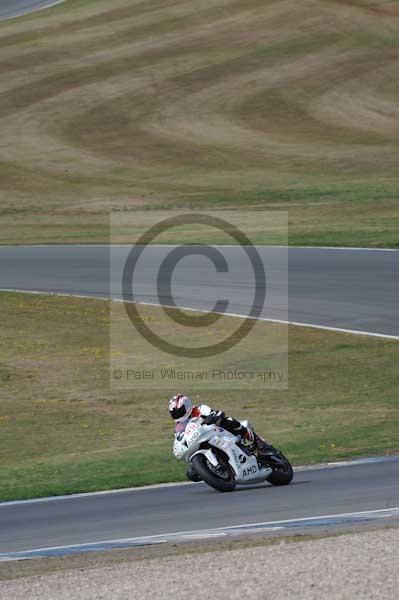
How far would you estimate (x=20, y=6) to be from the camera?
3248 inches

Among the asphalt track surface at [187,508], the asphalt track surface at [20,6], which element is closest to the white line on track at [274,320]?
the asphalt track surface at [187,508]

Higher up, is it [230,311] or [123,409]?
[123,409]

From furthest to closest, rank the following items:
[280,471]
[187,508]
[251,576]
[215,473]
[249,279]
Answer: [249,279] → [280,471] → [215,473] → [187,508] → [251,576]

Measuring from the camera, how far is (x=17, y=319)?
95.7ft

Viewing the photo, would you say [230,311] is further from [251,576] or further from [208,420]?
[251,576]

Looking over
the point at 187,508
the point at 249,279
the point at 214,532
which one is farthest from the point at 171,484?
the point at 249,279

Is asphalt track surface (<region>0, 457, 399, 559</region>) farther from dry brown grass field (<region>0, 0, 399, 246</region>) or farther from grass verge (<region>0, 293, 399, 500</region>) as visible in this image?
dry brown grass field (<region>0, 0, 399, 246</region>)

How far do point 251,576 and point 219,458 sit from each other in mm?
4698

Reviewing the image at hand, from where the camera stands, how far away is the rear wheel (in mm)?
15219

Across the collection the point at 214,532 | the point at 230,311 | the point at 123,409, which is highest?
the point at 214,532

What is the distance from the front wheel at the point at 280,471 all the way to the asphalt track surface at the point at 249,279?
10.9 m

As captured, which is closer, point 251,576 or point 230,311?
point 251,576

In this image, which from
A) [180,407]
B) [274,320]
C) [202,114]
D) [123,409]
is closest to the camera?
[180,407]

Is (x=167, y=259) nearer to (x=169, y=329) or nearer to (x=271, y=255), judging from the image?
(x=271, y=255)
